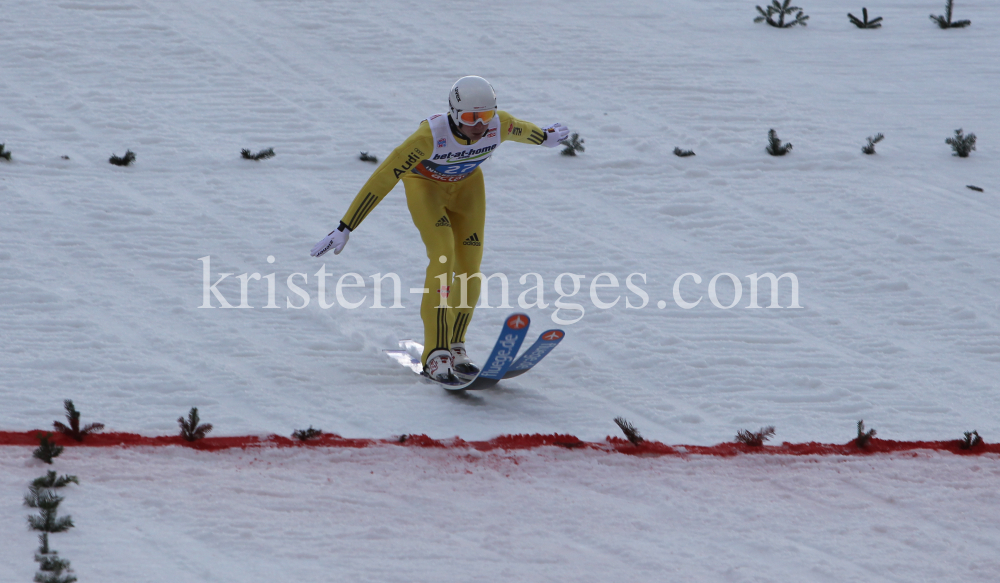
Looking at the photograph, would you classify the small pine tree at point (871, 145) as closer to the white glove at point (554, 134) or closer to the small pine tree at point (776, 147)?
the small pine tree at point (776, 147)

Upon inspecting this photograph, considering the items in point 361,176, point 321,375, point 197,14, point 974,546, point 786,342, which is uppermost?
point 197,14

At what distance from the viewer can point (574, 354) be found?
256 inches

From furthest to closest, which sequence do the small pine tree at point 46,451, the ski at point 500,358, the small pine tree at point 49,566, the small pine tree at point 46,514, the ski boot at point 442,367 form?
the ski boot at point 442,367 → the ski at point 500,358 → the small pine tree at point 46,451 → the small pine tree at point 46,514 → the small pine tree at point 49,566

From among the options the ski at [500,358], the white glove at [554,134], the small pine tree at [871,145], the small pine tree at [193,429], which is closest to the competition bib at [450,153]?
the white glove at [554,134]

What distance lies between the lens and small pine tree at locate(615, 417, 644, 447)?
16.9 feet

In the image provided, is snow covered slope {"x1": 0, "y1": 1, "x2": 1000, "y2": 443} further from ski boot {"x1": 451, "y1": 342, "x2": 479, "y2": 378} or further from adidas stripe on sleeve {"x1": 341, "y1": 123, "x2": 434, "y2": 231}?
adidas stripe on sleeve {"x1": 341, "y1": 123, "x2": 434, "y2": 231}

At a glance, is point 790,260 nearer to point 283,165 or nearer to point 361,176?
point 361,176

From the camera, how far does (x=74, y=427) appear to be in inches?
191

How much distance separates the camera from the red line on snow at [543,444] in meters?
4.93

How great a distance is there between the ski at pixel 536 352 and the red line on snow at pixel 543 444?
23.1 inches

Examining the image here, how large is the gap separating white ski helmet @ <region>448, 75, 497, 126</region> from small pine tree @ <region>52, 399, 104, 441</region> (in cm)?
258

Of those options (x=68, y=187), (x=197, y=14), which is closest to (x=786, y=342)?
(x=68, y=187)

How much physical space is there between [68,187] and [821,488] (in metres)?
6.72

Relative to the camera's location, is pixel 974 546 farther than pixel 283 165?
No
